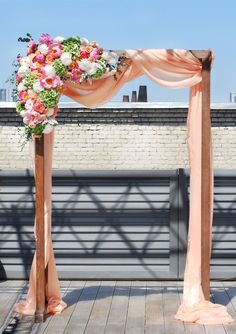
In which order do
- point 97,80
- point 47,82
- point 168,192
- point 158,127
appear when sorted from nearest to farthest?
point 47,82 < point 97,80 < point 168,192 < point 158,127

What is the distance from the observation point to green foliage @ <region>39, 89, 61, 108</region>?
6.23 m

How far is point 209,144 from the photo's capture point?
21.4ft

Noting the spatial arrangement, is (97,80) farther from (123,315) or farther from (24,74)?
(123,315)

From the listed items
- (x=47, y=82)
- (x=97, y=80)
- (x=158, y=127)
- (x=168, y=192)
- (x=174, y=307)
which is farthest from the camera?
(x=158, y=127)

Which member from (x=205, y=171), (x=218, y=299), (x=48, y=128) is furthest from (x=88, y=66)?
(x=218, y=299)

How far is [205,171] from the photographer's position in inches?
258

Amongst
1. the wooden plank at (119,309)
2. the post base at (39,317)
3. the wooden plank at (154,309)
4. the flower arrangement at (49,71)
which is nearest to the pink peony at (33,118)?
the flower arrangement at (49,71)

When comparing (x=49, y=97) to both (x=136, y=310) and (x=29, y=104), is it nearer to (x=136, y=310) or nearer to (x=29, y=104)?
(x=29, y=104)

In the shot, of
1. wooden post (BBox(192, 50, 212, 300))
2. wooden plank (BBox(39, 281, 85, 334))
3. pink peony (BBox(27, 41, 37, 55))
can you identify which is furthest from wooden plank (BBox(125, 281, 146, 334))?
pink peony (BBox(27, 41, 37, 55))

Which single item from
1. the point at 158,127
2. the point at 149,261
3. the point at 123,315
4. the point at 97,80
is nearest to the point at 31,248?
the point at 149,261

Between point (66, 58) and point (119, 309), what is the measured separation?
8.74 feet

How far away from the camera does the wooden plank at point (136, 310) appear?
6.35 m

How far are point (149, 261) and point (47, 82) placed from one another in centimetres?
314

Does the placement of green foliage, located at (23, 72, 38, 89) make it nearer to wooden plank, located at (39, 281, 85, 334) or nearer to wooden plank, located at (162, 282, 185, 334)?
wooden plank, located at (39, 281, 85, 334)
